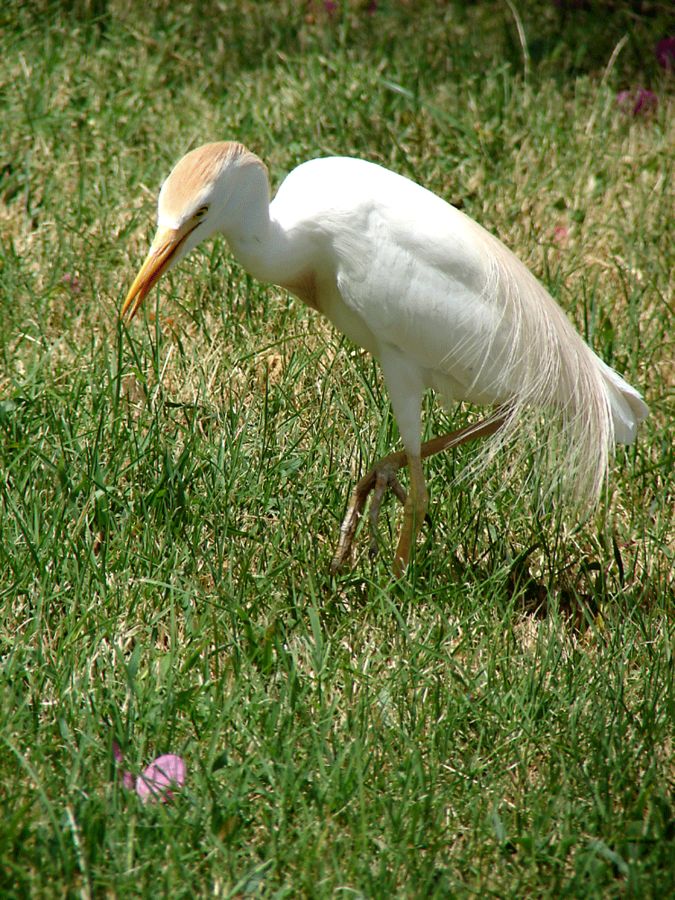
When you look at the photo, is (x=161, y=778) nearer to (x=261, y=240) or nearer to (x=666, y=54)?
(x=261, y=240)

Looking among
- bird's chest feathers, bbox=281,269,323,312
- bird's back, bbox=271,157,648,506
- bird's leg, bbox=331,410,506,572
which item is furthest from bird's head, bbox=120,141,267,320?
bird's leg, bbox=331,410,506,572

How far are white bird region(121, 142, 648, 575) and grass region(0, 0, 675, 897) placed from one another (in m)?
0.28

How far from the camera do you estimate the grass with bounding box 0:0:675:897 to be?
2.30 m

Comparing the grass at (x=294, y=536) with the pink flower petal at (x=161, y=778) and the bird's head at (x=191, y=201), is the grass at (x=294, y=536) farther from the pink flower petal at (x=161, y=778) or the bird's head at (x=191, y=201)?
the bird's head at (x=191, y=201)

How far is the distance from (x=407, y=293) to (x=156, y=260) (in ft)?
2.22

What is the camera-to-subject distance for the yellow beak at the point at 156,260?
2.83 metres

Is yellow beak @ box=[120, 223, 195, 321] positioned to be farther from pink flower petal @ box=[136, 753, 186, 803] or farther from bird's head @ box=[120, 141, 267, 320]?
pink flower petal @ box=[136, 753, 186, 803]

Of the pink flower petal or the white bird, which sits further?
the white bird

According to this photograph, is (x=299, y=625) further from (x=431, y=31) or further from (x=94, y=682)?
(x=431, y=31)

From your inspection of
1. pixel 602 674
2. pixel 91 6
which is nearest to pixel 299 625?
pixel 602 674

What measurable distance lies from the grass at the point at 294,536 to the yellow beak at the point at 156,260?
51cm

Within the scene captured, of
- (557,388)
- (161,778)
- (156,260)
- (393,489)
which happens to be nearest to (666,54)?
(557,388)

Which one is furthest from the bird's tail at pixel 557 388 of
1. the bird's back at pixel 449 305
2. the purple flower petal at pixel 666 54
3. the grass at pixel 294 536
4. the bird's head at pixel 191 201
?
the purple flower petal at pixel 666 54

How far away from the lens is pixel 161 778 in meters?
2.35
